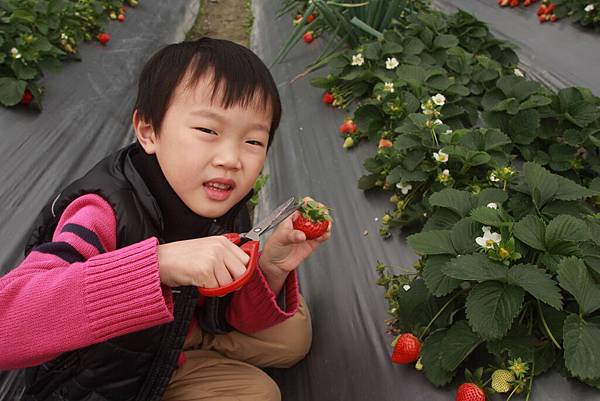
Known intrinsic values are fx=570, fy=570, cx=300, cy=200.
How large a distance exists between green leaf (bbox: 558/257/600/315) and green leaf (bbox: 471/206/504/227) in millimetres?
179

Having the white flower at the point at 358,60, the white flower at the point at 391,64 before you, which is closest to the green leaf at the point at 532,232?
the white flower at the point at 391,64

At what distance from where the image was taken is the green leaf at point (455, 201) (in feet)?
5.04

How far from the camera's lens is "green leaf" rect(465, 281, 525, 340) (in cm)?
122

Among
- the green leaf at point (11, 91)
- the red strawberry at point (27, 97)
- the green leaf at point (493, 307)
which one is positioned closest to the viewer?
the green leaf at point (493, 307)

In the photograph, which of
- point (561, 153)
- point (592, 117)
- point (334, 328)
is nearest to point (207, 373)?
point (334, 328)

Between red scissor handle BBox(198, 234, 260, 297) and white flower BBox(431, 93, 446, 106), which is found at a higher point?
red scissor handle BBox(198, 234, 260, 297)

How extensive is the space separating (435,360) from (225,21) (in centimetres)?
426

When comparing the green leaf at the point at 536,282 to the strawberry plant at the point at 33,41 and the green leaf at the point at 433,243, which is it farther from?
the strawberry plant at the point at 33,41

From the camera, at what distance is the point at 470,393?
126cm

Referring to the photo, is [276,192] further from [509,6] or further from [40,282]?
[509,6]

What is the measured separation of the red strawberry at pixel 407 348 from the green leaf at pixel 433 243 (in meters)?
0.22

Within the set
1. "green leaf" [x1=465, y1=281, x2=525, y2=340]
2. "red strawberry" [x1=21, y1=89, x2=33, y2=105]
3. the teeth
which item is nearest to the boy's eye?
the teeth

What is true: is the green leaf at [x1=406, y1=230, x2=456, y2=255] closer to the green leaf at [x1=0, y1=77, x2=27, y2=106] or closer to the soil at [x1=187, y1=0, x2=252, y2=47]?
the green leaf at [x1=0, y1=77, x2=27, y2=106]

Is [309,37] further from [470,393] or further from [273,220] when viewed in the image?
[470,393]
